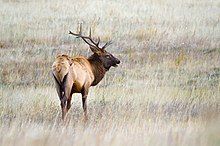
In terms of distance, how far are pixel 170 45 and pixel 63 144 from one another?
0.90 meters

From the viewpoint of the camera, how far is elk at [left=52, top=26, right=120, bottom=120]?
3.76 meters

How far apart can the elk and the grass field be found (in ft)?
0.16

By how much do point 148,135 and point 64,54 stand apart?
71 cm

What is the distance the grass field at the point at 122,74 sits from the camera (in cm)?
384

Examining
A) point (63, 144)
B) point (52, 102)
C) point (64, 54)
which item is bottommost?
point (63, 144)

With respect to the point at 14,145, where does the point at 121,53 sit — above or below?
above

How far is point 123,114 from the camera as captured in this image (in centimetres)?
392

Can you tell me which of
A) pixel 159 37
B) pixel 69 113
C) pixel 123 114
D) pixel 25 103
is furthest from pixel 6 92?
pixel 159 37

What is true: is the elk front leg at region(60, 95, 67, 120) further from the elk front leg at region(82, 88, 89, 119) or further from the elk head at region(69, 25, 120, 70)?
the elk head at region(69, 25, 120, 70)

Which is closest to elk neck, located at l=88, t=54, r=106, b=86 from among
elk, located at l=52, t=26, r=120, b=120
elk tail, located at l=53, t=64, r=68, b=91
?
elk, located at l=52, t=26, r=120, b=120

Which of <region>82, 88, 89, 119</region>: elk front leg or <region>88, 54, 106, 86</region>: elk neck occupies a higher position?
<region>88, 54, 106, 86</region>: elk neck

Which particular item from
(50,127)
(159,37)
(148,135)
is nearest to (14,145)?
(50,127)

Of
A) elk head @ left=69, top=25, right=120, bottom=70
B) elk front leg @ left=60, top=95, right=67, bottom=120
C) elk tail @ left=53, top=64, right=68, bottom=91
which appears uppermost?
elk head @ left=69, top=25, right=120, bottom=70

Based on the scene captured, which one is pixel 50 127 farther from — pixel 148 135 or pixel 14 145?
pixel 148 135
